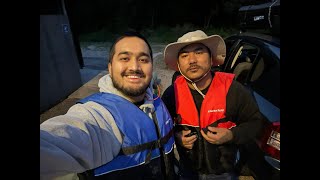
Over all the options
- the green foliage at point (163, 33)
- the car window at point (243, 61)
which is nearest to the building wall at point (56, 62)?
the car window at point (243, 61)

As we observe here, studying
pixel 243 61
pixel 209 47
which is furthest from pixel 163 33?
pixel 209 47

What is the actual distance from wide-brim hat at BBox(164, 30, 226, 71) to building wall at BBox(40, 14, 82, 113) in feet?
14.0

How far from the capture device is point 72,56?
7.48 meters

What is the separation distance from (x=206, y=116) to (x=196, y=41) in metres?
0.54

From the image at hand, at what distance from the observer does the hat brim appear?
7.36ft

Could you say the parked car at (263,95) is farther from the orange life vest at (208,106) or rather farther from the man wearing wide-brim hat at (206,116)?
the orange life vest at (208,106)

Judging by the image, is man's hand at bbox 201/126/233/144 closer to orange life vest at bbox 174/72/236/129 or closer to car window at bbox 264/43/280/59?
orange life vest at bbox 174/72/236/129

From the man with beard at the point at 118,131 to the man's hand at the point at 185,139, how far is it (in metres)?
0.23

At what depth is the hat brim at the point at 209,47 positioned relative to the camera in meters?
2.24

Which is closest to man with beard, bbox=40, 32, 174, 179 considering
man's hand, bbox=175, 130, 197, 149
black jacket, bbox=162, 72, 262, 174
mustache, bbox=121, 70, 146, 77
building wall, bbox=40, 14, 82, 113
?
mustache, bbox=121, 70, 146, 77

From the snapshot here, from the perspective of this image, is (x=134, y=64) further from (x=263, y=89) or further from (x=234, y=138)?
(x=263, y=89)
